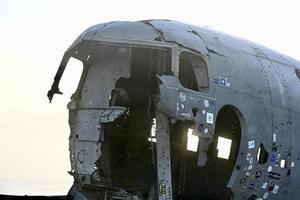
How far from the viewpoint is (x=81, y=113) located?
1226 centimetres

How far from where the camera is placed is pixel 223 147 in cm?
1259

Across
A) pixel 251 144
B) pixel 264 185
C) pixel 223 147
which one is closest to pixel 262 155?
pixel 251 144

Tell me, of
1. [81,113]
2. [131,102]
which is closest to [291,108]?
[131,102]

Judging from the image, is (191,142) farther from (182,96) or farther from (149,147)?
(182,96)

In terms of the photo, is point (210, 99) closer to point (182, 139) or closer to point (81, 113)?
point (182, 139)

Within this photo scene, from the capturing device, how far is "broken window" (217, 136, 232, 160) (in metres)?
12.6

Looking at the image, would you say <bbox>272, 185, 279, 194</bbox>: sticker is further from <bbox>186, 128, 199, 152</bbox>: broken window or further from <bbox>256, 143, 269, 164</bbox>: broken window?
<bbox>186, 128, 199, 152</bbox>: broken window

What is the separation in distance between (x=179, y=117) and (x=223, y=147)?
7.83ft

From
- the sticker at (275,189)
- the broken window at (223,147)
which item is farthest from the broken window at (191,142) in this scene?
the sticker at (275,189)

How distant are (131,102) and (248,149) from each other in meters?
3.01

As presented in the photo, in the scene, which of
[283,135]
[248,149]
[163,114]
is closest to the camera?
[163,114]

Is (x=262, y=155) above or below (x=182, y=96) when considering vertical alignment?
below

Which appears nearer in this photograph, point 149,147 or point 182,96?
point 182,96

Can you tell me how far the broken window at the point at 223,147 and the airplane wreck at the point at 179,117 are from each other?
0.02 meters
